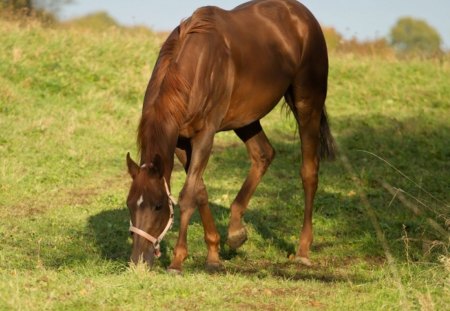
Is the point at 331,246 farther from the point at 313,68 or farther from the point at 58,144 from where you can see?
the point at 58,144

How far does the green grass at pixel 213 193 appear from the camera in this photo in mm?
5383

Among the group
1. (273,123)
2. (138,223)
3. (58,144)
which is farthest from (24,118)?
(138,223)

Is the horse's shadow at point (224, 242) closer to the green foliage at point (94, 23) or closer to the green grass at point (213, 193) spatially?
the green grass at point (213, 193)

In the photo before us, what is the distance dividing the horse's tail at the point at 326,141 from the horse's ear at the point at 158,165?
9.98 ft

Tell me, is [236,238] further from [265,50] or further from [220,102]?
[265,50]

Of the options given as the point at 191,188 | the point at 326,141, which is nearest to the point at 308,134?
the point at 326,141

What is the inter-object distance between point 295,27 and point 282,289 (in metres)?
3.48

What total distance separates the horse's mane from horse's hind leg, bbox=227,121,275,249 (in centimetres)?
156

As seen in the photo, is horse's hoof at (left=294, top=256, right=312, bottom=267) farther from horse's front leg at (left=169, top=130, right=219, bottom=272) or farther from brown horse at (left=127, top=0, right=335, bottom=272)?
horse's front leg at (left=169, top=130, right=219, bottom=272)

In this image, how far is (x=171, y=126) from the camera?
20.7 ft

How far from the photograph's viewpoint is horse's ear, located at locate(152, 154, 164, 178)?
600cm

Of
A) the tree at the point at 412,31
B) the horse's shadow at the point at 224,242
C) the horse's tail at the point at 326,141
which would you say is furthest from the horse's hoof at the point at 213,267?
the tree at the point at 412,31

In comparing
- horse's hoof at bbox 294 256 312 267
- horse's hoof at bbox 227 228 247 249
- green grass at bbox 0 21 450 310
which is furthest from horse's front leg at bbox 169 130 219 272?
horse's hoof at bbox 294 256 312 267

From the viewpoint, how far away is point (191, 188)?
6621 millimetres
